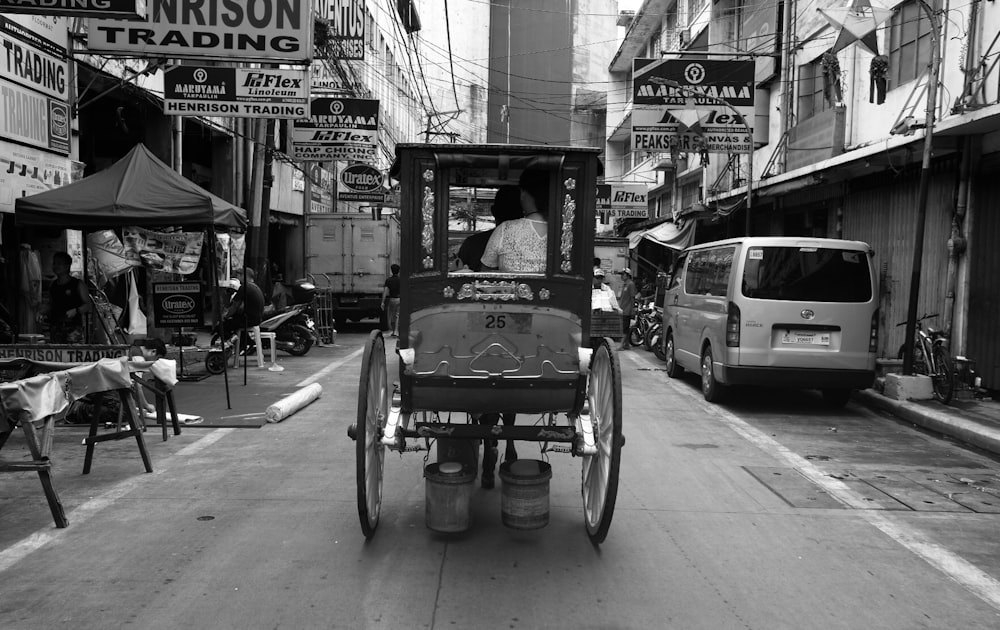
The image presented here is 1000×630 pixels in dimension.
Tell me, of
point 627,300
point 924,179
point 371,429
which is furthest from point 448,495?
point 627,300

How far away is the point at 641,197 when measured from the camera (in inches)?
1120

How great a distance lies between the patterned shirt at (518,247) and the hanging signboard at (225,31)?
19.0 feet

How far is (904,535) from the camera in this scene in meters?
5.45

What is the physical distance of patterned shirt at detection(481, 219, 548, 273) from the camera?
202 inches

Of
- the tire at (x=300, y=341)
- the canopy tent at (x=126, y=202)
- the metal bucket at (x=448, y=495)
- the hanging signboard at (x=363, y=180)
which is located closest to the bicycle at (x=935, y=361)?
the metal bucket at (x=448, y=495)

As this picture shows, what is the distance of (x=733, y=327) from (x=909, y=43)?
21.4 feet

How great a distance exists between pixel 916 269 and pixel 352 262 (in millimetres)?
13998

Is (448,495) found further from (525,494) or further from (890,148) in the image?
(890,148)

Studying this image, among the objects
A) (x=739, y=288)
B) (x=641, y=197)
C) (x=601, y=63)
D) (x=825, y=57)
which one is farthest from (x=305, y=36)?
(x=601, y=63)

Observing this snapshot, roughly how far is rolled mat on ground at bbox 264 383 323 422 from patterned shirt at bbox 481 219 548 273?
4702 millimetres

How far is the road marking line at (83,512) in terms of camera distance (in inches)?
187

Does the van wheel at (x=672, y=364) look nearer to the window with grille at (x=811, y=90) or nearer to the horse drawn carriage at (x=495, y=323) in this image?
the window with grille at (x=811, y=90)

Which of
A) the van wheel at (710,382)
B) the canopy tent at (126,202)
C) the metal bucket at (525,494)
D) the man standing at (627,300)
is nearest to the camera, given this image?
the metal bucket at (525,494)

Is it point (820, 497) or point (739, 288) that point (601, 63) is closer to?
point (739, 288)
